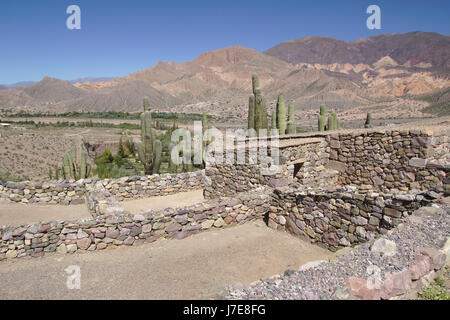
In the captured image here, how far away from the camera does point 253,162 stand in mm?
8211

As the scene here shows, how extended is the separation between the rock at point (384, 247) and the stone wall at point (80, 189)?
813cm

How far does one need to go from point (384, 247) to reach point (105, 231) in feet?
14.9

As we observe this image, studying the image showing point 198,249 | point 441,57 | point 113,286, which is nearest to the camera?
point 113,286

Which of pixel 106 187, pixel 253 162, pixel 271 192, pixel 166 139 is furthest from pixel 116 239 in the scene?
pixel 166 139

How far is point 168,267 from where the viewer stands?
185 inches

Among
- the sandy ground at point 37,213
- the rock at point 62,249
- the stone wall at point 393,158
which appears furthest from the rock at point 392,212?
the sandy ground at point 37,213

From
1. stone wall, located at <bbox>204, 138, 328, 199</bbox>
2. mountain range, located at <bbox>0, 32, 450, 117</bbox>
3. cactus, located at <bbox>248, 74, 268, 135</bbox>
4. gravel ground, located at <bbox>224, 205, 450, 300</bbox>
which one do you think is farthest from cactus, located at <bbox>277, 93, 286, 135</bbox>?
mountain range, located at <bbox>0, 32, 450, 117</bbox>

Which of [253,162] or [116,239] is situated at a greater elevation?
[253,162]

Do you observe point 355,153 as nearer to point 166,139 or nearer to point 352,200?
point 352,200

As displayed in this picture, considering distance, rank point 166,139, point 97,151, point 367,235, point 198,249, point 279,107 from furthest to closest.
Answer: point 97,151, point 166,139, point 279,107, point 198,249, point 367,235

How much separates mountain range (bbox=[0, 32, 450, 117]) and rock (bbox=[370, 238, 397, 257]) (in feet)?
184

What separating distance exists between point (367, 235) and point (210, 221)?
289 centimetres

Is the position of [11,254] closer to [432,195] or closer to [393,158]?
[432,195]

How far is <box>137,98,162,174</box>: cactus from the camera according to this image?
1375 cm
